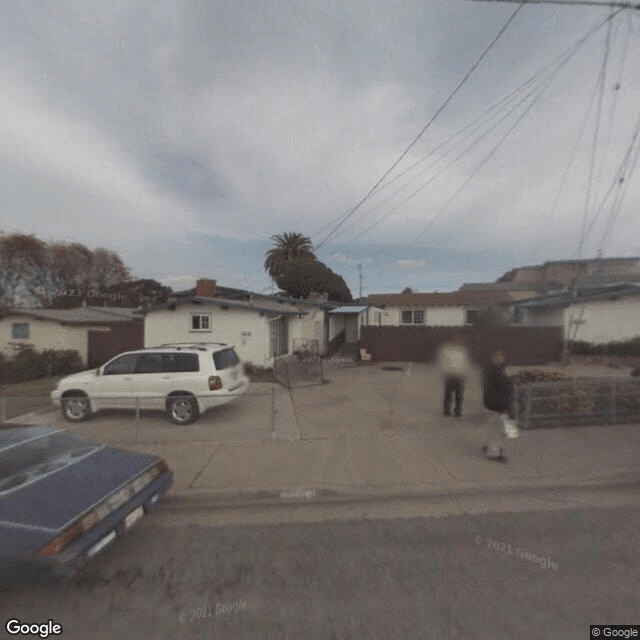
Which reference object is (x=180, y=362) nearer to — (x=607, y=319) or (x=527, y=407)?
(x=527, y=407)

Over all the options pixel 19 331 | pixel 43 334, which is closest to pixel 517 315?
pixel 43 334

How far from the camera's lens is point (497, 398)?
563 cm

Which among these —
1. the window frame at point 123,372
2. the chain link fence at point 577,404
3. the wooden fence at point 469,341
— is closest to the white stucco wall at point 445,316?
the wooden fence at point 469,341

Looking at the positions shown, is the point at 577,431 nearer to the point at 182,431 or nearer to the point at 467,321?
the point at 182,431

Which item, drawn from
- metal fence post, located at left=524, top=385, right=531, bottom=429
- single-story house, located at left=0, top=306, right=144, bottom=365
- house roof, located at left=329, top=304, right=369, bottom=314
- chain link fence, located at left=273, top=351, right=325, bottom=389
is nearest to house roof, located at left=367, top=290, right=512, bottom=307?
house roof, located at left=329, top=304, right=369, bottom=314

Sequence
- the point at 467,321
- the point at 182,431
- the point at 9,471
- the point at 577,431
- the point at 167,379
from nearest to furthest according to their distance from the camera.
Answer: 1. the point at 9,471
2. the point at 577,431
3. the point at 182,431
4. the point at 167,379
5. the point at 467,321

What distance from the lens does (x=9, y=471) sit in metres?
3.45

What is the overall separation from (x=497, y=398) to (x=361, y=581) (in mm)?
3686

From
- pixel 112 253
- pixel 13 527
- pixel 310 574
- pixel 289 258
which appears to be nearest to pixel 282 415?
pixel 310 574

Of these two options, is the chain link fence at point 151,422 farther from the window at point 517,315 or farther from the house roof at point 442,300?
the window at point 517,315

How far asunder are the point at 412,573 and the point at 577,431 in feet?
18.3

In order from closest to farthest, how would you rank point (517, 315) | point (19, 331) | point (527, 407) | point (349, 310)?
point (527, 407)
point (19, 331)
point (349, 310)
point (517, 315)

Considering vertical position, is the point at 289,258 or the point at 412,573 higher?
the point at 289,258

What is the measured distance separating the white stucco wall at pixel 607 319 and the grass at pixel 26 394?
849 inches
